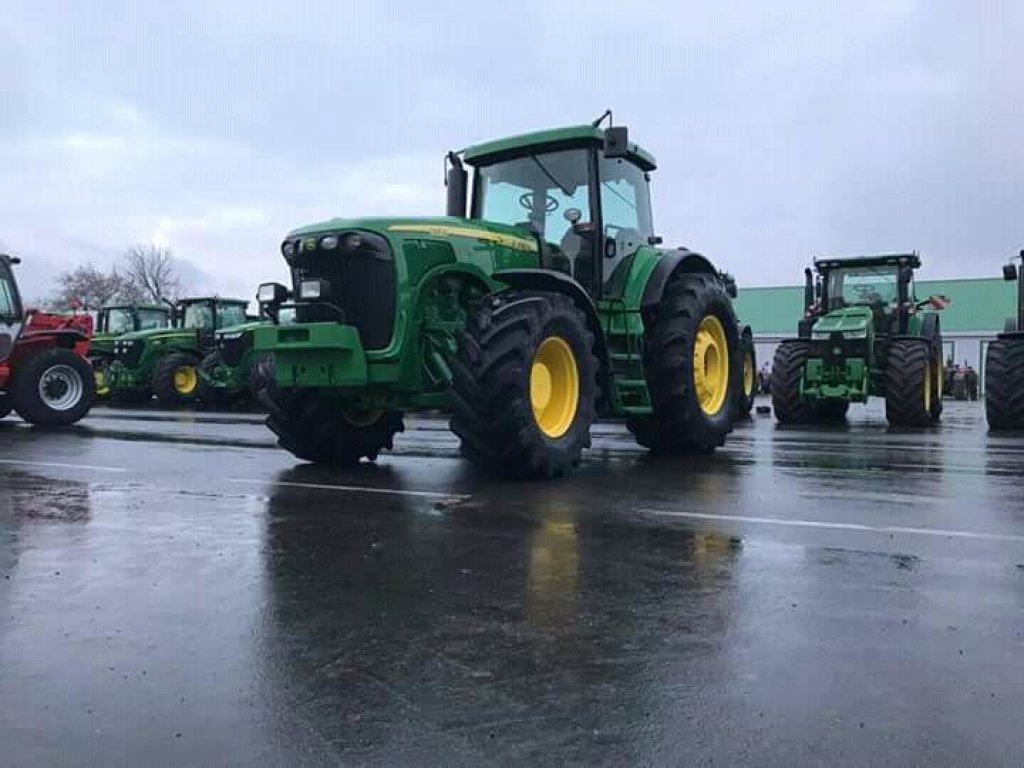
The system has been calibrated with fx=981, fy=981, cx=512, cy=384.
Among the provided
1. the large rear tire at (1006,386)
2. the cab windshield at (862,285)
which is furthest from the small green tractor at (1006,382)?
the cab windshield at (862,285)

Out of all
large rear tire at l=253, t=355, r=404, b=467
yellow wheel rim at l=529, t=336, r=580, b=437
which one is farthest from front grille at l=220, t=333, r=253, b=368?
yellow wheel rim at l=529, t=336, r=580, b=437

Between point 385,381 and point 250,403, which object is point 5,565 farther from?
point 250,403

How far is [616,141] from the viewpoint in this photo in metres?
8.22

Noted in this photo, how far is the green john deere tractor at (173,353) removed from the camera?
22062 mm

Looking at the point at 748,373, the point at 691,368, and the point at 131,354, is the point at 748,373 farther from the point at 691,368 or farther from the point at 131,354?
the point at 131,354

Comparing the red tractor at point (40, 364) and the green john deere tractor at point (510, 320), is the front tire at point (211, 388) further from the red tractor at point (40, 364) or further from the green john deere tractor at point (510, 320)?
the green john deere tractor at point (510, 320)

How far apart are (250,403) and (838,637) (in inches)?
802

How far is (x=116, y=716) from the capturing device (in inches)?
112

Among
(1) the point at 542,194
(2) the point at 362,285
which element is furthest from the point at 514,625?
(1) the point at 542,194

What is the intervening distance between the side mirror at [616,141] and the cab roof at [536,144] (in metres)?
0.60

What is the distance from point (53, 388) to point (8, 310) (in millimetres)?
1440

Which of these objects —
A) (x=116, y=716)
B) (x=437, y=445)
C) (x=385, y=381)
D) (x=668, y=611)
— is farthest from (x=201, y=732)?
(x=437, y=445)

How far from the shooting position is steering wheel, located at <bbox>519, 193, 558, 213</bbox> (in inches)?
363

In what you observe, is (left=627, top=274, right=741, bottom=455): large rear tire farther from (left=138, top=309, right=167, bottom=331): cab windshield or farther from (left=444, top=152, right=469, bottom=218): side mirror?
(left=138, top=309, right=167, bottom=331): cab windshield
